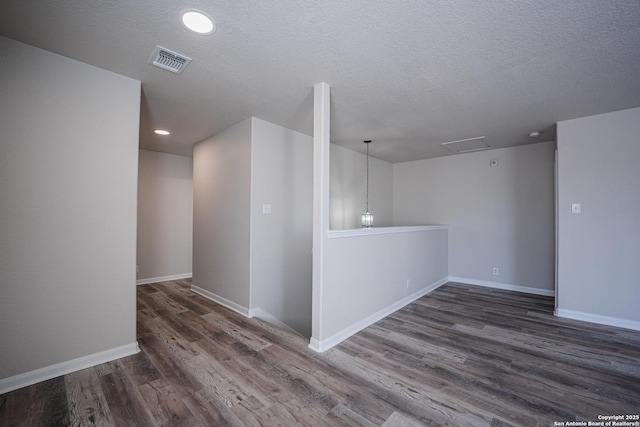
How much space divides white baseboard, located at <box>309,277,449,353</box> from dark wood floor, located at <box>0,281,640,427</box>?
7cm

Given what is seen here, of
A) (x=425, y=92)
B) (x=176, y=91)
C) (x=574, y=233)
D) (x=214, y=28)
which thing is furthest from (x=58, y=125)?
(x=574, y=233)

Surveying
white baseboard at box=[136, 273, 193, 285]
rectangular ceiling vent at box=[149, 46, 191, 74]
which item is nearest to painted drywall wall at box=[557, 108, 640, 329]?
rectangular ceiling vent at box=[149, 46, 191, 74]

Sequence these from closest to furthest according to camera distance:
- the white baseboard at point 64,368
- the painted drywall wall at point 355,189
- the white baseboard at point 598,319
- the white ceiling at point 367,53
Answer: the white ceiling at point 367,53, the white baseboard at point 64,368, the white baseboard at point 598,319, the painted drywall wall at point 355,189

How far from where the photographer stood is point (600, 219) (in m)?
3.16

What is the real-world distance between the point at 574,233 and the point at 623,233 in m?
0.41

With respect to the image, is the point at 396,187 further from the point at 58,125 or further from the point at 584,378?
the point at 58,125

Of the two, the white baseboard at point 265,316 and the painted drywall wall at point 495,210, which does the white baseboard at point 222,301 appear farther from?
the painted drywall wall at point 495,210

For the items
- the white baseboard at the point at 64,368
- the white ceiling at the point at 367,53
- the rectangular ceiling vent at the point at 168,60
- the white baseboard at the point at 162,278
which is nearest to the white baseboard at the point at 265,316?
the white baseboard at the point at 64,368

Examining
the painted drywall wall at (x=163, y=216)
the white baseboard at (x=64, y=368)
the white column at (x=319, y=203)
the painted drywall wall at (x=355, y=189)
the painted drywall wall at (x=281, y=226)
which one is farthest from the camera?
the painted drywall wall at (x=163, y=216)

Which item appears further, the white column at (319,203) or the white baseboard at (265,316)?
the white baseboard at (265,316)

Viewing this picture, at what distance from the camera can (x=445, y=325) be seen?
3.06 meters

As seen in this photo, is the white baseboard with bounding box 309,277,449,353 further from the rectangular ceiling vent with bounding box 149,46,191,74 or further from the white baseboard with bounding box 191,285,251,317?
the rectangular ceiling vent with bounding box 149,46,191,74

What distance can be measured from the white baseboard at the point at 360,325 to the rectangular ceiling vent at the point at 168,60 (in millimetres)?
2649

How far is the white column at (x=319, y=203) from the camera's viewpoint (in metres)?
2.43
